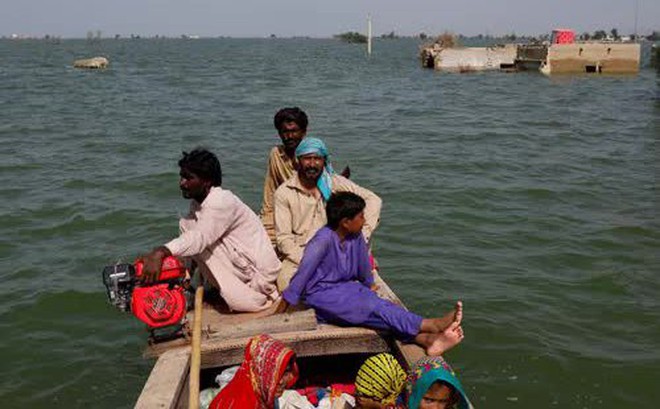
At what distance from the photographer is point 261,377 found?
285cm

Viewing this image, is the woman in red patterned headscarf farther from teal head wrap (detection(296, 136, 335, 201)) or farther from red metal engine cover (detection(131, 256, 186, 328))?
teal head wrap (detection(296, 136, 335, 201))

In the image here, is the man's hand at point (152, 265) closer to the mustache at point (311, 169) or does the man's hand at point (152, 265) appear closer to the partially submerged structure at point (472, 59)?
the mustache at point (311, 169)

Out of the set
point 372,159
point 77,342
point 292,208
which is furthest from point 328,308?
point 372,159

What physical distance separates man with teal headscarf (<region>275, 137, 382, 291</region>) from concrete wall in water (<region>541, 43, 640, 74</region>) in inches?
1452

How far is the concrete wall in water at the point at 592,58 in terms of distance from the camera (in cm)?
3847

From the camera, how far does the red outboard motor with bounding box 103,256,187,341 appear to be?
354cm

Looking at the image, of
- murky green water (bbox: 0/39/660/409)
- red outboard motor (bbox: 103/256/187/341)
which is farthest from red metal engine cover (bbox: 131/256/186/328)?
murky green water (bbox: 0/39/660/409)

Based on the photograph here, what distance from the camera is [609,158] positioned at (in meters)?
13.7

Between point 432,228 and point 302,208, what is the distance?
195 inches

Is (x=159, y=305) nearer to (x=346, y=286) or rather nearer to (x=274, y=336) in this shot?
(x=274, y=336)

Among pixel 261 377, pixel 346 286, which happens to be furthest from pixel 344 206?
pixel 261 377

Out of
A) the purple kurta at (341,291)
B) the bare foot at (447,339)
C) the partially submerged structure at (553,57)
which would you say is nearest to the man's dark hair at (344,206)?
the purple kurta at (341,291)

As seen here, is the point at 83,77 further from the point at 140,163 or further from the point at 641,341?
the point at 641,341

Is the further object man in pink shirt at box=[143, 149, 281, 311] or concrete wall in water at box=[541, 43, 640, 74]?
concrete wall in water at box=[541, 43, 640, 74]
